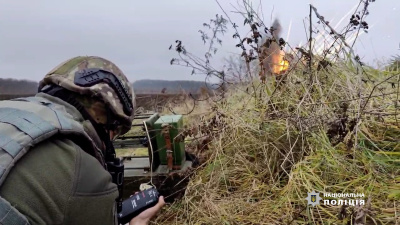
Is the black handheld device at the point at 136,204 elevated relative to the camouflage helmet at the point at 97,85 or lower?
lower

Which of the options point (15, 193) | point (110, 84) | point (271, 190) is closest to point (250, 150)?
point (271, 190)

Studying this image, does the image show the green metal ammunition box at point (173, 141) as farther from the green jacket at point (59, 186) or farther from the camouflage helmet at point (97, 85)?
the green jacket at point (59, 186)

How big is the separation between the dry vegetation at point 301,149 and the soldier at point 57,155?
1.06 meters

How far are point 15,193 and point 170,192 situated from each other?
80.2 inches

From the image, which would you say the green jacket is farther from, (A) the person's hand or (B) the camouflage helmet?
(A) the person's hand

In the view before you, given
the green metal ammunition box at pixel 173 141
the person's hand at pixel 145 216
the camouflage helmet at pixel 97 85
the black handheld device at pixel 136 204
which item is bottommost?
the person's hand at pixel 145 216

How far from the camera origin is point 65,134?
58.9 inches

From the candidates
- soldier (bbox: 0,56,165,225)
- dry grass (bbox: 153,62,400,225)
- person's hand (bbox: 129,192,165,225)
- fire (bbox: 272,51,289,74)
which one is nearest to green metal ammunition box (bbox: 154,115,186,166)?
dry grass (bbox: 153,62,400,225)

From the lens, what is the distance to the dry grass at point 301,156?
218cm

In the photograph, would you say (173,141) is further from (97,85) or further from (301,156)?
(97,85)

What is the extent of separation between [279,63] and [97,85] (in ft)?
6.25

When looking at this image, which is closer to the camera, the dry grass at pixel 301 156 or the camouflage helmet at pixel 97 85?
the camouflage helmet at pixel 97 85

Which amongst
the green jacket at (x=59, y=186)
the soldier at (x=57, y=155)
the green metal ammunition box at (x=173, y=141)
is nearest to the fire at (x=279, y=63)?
the green metal ammunition box at (x=173, y=141)

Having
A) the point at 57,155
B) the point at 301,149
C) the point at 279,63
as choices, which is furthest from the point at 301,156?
the point at 57,155
